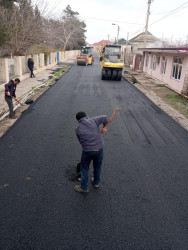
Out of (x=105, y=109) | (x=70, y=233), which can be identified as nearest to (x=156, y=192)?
(x=70, y=233)

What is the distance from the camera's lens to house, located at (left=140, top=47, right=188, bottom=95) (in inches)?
578

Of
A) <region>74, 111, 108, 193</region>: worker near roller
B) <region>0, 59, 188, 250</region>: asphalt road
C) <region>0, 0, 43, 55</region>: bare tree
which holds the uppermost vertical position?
<region>0, 0, 43, 55</region>: bare tree

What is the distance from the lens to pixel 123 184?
5059mm

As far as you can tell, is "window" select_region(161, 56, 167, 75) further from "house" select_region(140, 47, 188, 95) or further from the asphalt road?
the asphalt road

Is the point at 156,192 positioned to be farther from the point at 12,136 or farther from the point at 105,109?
the point at 105,109

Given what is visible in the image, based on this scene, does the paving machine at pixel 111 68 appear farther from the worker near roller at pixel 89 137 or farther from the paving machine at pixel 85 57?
the worker near roller at pixel 89 137

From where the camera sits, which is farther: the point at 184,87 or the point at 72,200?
the point at 184,87

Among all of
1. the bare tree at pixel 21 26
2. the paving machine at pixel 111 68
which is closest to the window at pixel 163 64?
the paving machine at pixel 111 68

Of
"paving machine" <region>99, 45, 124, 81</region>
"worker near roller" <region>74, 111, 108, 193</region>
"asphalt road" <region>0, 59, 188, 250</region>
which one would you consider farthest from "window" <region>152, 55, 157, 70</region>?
"worker near roller" <region>74, 111, 108, 193</region>

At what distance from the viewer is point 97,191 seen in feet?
15.8

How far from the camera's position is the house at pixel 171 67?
48.1 feet

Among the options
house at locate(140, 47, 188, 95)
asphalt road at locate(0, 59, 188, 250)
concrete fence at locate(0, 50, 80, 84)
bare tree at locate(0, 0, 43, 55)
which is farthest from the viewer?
bare tree at locate(0, 0, 43, 55)

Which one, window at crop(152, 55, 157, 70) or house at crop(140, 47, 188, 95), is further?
window at crop(152, 55, 157, 70)

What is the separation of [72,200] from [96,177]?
0.70 m
